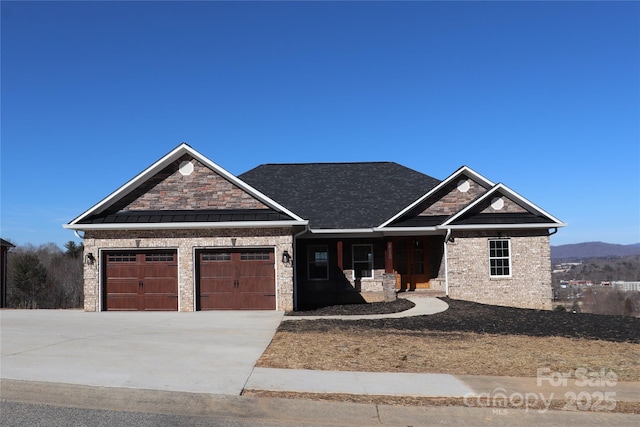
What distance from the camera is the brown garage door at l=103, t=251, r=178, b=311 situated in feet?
62.6

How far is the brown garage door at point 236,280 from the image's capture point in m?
Result: 19.1

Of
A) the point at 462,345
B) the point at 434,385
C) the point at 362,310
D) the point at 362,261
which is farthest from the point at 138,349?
the point at 362,261

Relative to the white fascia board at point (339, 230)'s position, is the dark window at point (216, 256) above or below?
below

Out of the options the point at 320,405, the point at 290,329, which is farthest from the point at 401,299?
the point at 320,405

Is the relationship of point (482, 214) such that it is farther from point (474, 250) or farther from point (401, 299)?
point (401, 299)

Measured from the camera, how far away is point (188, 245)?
18953 mm

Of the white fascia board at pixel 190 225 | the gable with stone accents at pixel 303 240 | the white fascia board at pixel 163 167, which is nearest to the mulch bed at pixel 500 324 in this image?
the gable with stone accents at pixel 303 240

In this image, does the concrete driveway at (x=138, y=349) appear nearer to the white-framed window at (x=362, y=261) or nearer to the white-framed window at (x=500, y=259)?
the white-framed window at (x=362, y=261)

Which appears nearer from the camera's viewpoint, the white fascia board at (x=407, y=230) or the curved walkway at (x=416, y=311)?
the curved walkway at (x=416, y=311)

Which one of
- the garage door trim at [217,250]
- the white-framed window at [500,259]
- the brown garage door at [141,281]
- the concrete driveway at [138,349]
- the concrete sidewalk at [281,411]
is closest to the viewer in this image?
the concrete sidewalk at [281,411]

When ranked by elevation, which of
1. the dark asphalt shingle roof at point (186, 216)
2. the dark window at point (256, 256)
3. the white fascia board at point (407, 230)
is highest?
the dark asphalt shingle roof at point (186, 216)

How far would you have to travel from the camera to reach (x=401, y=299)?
72.4ft

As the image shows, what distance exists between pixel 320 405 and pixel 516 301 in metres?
16.3

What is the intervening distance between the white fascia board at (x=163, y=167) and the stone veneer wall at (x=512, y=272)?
725 centimetres
